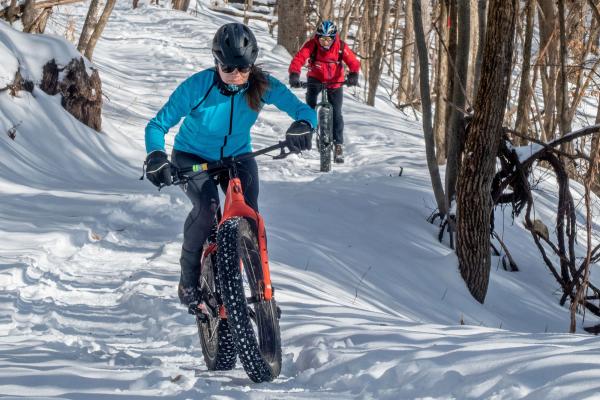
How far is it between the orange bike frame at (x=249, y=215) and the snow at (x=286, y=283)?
0.49 meters

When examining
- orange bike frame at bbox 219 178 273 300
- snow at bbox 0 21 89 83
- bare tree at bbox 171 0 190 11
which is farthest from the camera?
bare tree at bbox 171 0 190 11

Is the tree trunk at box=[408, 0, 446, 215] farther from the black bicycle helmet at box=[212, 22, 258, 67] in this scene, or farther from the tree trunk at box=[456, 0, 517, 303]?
the black bicycle helmet at box=[212, 22, 258, 67]

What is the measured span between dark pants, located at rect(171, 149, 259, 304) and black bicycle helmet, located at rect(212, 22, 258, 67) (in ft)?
1.93

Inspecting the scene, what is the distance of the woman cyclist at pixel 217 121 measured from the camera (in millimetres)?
4492

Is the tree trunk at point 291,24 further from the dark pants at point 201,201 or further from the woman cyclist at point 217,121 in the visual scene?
the dark pants at point 201,201

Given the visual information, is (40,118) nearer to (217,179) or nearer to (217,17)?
(217,179)

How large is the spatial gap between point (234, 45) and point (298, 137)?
574 mm

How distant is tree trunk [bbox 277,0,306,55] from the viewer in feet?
68.9

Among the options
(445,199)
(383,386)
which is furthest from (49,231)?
(383,386)

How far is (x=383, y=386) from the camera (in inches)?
159

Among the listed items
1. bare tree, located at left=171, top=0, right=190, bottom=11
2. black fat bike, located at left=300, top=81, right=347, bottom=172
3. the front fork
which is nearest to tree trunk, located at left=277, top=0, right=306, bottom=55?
black fat bike, located at left=300, top=81, right=347, bottom=172

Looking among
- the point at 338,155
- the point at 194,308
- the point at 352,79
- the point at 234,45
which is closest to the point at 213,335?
the point at 194,308

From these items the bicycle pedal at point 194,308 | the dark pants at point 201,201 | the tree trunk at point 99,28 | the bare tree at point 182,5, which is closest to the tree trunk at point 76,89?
the tree trunk at point 99,28

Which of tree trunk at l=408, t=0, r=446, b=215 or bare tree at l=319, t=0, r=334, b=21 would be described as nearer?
tree trunk at l=408, t=0, r=446, b=215
